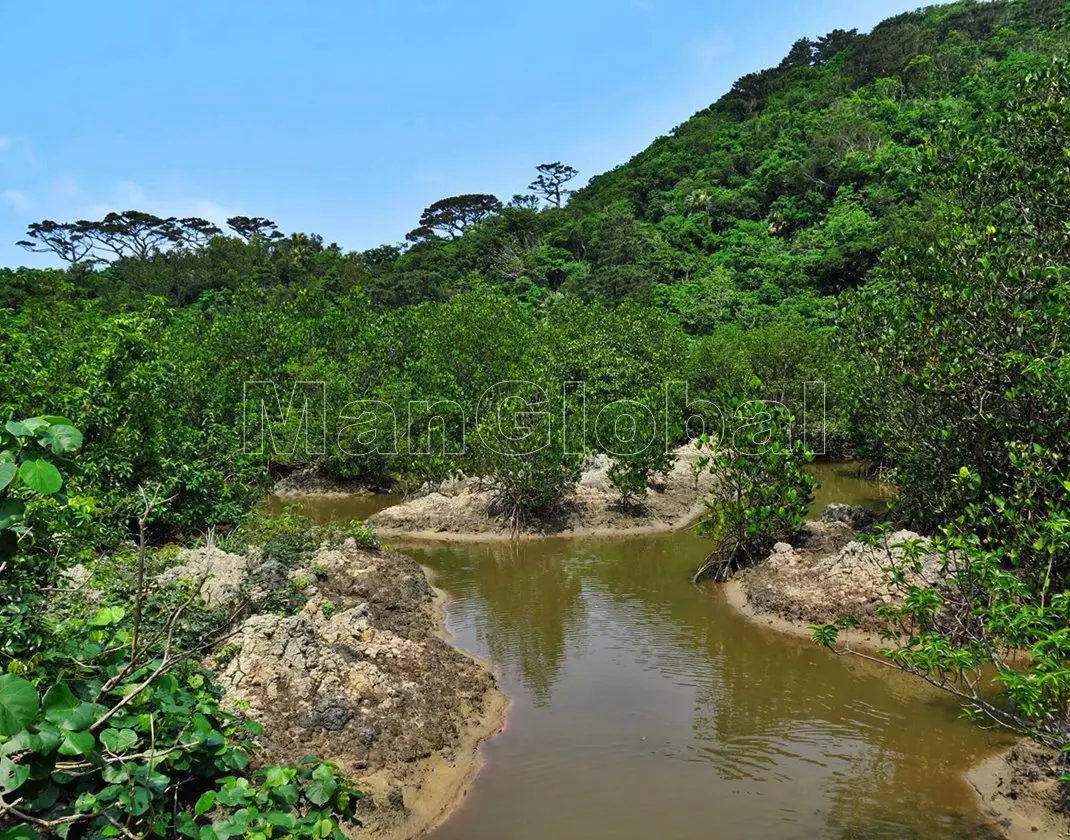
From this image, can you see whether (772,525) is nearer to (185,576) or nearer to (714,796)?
(714,796)

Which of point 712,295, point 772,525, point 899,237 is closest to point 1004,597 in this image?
point 772,525

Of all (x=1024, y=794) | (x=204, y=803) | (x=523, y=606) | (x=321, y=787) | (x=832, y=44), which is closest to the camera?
(x=204, y=803)

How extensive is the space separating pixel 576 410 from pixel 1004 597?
18292 mm

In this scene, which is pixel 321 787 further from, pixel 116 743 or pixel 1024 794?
pixel 1024 794

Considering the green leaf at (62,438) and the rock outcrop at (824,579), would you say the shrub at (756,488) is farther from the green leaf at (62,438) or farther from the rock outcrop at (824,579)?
the green leaf at (62,438)

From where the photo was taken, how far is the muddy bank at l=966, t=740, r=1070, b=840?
24.2ft

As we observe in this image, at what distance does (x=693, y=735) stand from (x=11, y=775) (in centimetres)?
830

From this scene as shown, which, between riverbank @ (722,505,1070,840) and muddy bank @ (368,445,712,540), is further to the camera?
muddy bank @ (368,445,712,540)

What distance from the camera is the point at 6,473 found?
9.90 ft

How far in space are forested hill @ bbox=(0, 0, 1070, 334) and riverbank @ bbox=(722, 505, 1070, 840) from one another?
3118cm

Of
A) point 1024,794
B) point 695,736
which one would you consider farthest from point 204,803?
point 1024,794

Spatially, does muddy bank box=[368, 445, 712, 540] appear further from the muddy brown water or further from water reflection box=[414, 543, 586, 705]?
the muddy brown water

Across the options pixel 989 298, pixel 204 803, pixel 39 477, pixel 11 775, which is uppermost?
pixel 989 298

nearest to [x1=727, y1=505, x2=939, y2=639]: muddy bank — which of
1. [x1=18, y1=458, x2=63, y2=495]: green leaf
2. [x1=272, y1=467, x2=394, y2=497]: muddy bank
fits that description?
[x1=18, y1=458, x2=63, y2=495]: green leaf
